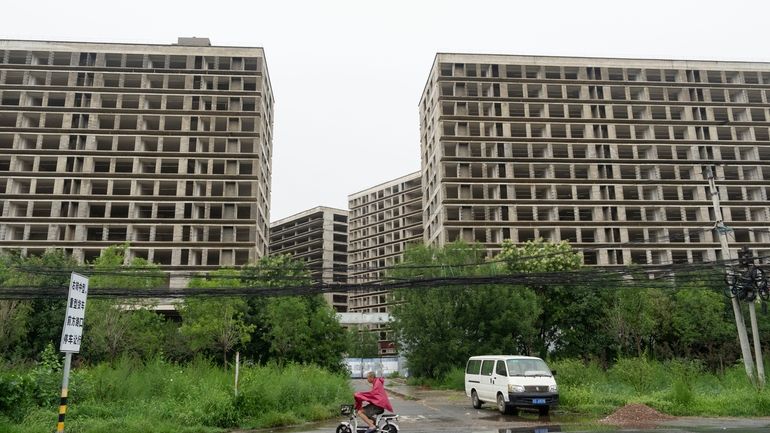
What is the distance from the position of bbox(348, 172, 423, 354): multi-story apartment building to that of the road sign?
103 meters

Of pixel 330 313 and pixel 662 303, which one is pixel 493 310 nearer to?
pixel 330 313

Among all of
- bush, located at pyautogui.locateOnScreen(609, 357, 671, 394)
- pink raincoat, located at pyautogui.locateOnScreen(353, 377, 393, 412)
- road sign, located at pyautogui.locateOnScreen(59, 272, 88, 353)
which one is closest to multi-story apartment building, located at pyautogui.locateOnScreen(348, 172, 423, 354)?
bush, located at pyautogui.locateOnScreen(609, 357, 671, 394)

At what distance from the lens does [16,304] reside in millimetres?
35844

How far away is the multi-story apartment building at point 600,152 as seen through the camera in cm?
6925

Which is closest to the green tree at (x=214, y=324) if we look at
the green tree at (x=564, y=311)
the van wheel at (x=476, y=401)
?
the green tree at (x=564, y=311)

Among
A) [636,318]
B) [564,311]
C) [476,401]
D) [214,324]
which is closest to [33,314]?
[214,324]

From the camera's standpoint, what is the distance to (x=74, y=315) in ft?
30.9

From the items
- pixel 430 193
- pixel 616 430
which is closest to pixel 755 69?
pixel 430 193

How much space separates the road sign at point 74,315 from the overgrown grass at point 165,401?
4.88m

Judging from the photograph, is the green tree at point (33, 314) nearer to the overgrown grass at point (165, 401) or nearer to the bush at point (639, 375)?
the overgrown grass at point (165, 401)

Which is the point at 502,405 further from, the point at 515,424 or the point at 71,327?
the point at 71,327

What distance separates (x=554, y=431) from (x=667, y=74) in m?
72.6

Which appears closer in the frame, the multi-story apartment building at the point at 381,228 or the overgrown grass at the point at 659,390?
the overgrown grass at the point at 659,390

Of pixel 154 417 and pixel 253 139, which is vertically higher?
pixel 253 139
